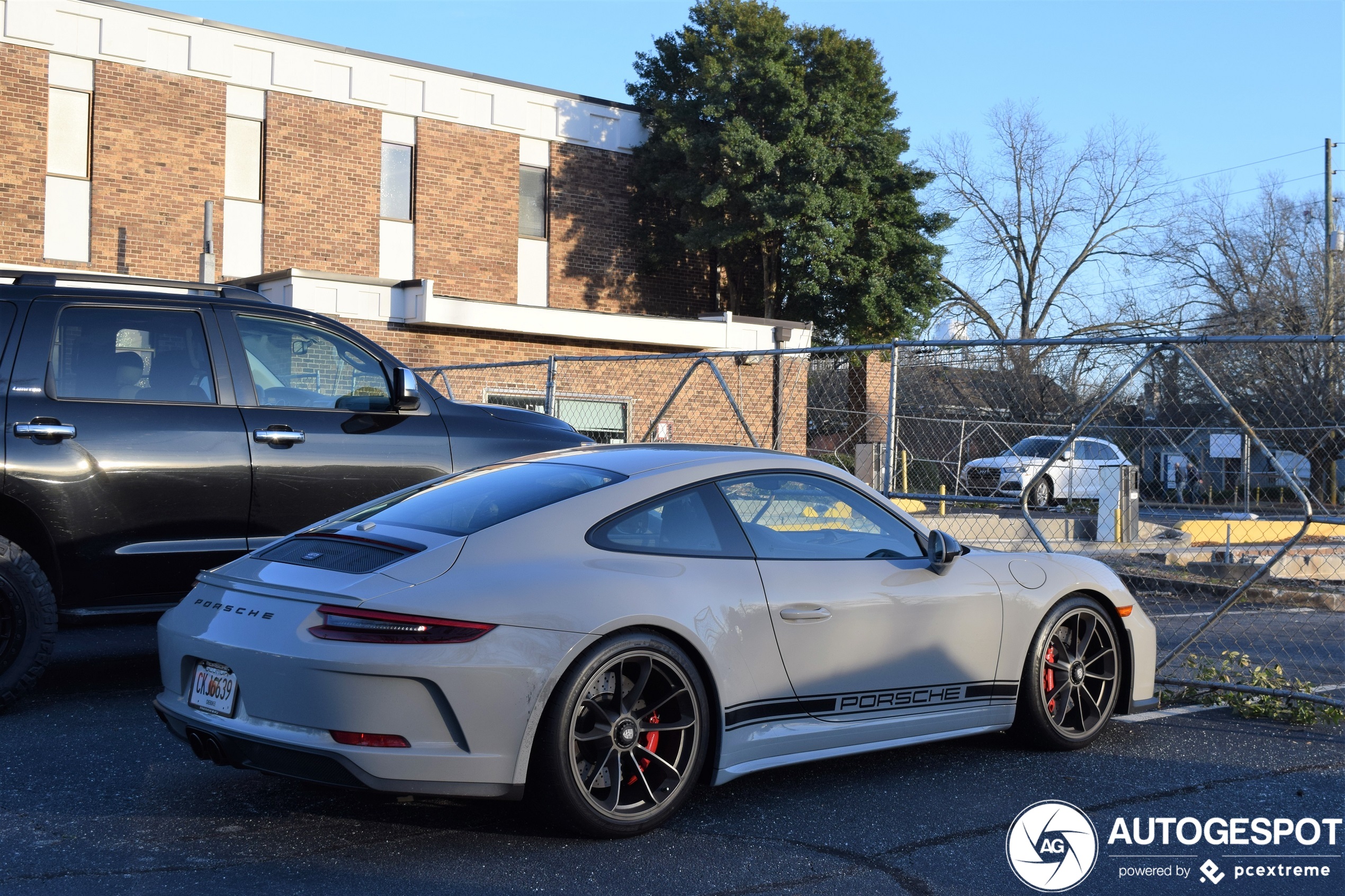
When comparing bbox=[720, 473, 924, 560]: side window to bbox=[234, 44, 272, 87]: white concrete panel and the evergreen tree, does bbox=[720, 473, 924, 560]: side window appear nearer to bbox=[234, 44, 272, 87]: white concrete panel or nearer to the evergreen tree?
bbox=[234, 44, 272, 87]: white concrete panel

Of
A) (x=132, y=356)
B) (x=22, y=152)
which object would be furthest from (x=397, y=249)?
(x=132, y=356)

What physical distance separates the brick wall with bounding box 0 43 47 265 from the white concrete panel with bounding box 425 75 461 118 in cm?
768

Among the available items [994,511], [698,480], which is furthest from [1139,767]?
[994,511]

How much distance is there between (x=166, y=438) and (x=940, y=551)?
12.7 ft

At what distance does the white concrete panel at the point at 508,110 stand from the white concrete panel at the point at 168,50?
22.0ft

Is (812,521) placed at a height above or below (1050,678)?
above

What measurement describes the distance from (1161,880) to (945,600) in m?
1.44

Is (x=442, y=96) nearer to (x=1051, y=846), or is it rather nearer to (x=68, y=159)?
(x=68, y=159)

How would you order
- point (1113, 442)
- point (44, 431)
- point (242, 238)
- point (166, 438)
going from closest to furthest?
point (44, 431) → point (166, 438) → point (1113, 442) → point (242, 238)

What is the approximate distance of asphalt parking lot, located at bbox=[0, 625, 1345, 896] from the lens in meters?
3.95

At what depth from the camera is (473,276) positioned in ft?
92.7

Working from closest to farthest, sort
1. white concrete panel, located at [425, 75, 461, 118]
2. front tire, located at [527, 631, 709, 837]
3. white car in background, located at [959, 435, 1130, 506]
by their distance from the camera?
front tire, located at [527, 631, 709, 837], white car in background, located at [959, 435, 1130, 506], white concrete panel, located at [425, 75, 461, 118]

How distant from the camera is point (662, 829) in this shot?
14.7 feet

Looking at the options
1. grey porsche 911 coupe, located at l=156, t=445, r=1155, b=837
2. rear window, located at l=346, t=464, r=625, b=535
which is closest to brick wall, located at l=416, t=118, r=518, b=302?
rear window, located at l=346, t=464, r=625, b=535
